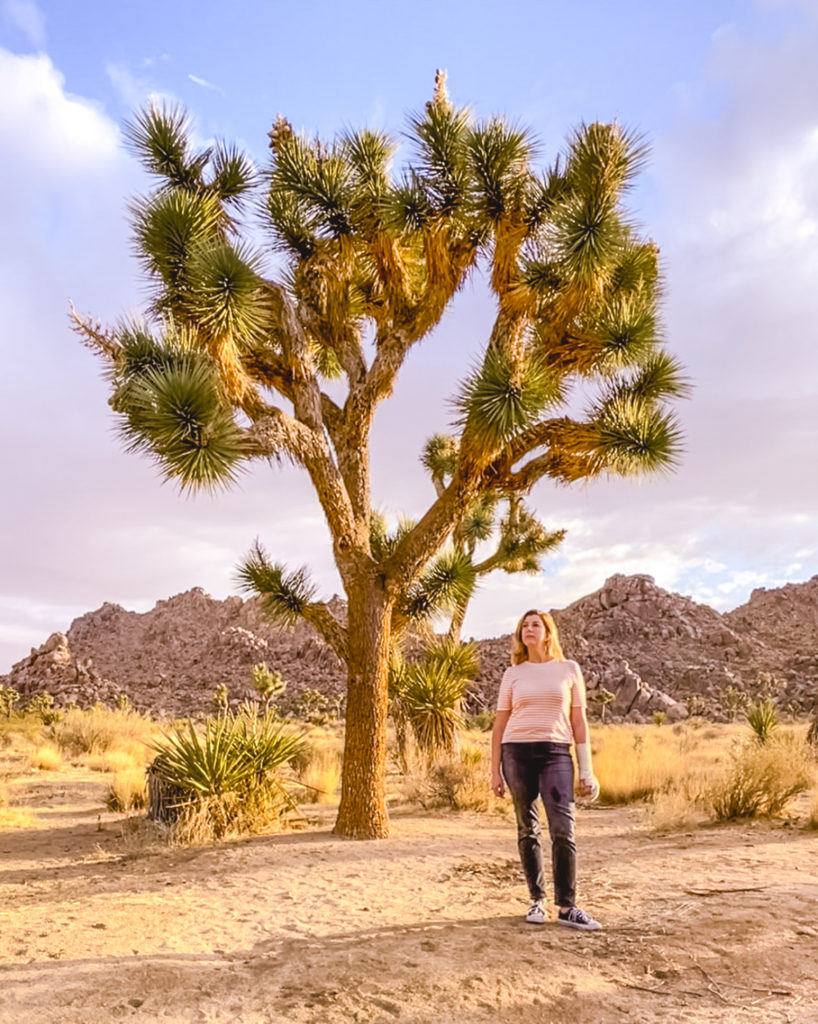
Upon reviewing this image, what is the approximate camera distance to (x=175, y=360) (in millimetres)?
7754

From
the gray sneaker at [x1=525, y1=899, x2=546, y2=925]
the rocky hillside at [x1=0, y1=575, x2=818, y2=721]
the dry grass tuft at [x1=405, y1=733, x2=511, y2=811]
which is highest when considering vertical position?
the rocky hillside at [x1=0, y1=575, x2=818, y2=721]

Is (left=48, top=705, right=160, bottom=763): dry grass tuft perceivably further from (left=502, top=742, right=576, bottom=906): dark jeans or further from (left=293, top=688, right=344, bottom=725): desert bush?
(left=502, top=742, right=576, bottom=906): dark jeans

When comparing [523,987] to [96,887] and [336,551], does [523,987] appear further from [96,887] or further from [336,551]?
[336,551]

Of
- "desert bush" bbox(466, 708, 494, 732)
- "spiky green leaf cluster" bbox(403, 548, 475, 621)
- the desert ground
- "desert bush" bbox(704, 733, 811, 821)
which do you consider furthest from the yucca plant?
"desert bush" bbox(466, 708, 494, 732)

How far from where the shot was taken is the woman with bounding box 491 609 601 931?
15.8 feet

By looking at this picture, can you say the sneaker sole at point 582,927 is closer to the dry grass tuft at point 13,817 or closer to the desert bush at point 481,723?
the dry grass tuft at point 13,817

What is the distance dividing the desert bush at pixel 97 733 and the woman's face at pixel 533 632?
42.7 feet

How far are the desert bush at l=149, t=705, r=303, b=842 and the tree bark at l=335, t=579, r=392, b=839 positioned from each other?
2.90 ft

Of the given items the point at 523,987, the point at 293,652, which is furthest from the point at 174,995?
the point at 293,652

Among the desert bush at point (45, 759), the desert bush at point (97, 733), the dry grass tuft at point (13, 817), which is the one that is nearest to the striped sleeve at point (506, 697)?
the dry grass tuft at point (13, 817)

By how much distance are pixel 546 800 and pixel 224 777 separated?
4.58m

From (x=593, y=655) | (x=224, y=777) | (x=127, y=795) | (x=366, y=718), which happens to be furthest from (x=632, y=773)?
(x=593, y=655)

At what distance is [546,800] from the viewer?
4.85 metres

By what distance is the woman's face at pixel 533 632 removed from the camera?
511 cm
